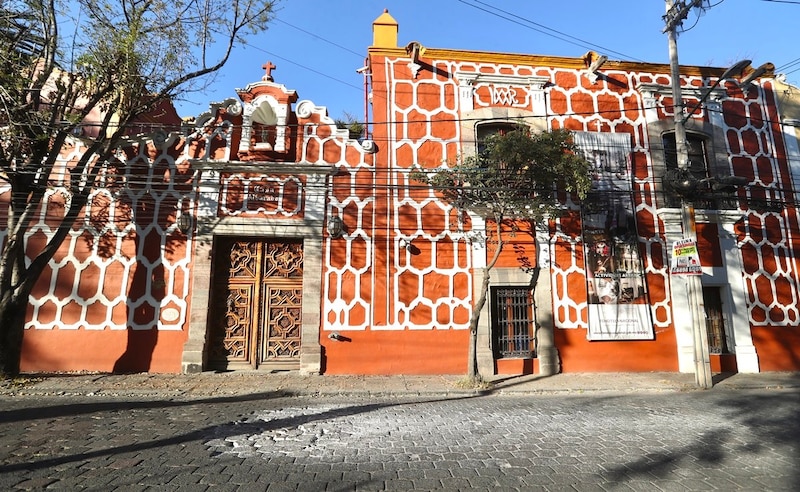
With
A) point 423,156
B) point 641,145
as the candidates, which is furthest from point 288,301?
point 641,145

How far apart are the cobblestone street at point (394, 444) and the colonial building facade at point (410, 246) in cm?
248

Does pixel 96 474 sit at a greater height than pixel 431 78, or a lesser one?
lesser

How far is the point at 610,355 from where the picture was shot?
33.2 ft

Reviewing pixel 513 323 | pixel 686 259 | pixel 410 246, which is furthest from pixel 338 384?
pixel 686 259

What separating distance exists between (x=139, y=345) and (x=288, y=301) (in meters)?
3.31

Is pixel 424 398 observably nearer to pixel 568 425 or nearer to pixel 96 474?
pixel 568 425

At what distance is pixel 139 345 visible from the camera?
918 centimetres

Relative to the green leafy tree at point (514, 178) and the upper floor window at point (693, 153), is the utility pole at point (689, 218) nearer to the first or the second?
the upper floor window at point (693, 153)

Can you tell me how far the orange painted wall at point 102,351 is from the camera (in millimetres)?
8969

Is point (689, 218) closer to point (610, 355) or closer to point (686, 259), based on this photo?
point (686, 259)

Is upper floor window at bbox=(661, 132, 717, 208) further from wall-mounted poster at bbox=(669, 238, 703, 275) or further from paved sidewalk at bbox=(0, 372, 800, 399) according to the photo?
paved sidewalk at bbox=(0, 372, 800, 399)

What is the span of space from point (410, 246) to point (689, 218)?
6.35m

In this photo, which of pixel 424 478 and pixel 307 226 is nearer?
pixel 424 478

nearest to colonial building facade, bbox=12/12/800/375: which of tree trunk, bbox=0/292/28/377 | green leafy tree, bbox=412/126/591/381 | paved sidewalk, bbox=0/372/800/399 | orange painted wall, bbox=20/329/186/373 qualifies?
orange painted wall, bbox=20/329/186/373
